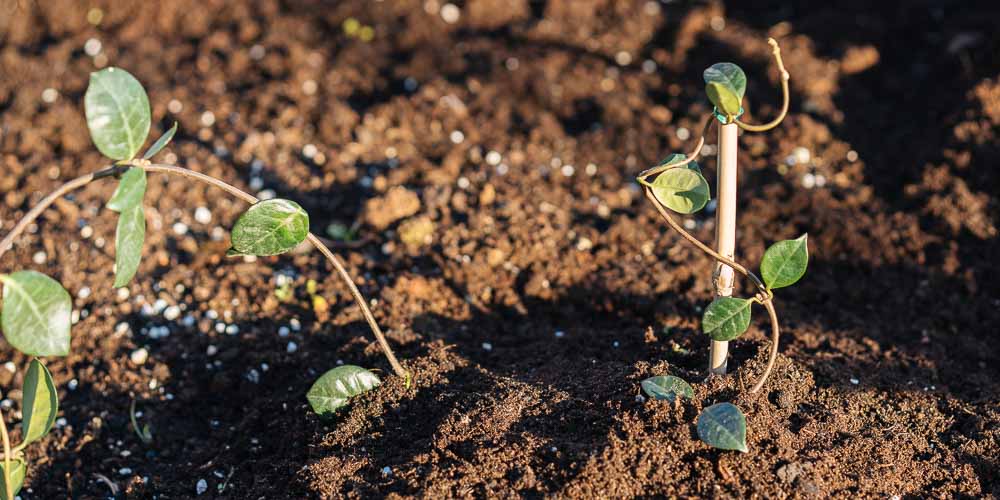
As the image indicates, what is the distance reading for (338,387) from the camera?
72.9 inches

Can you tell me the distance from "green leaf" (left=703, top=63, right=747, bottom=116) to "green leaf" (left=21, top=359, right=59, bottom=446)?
125cm

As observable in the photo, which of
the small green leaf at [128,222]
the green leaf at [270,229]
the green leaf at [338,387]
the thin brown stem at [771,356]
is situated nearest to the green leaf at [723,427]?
the thin brown stem at [771,356]

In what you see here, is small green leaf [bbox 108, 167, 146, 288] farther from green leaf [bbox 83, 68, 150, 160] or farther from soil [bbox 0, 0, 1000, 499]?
soil [bbox 0, 0, 1000, 499]

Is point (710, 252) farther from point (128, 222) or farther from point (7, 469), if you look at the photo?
point (7, 469)

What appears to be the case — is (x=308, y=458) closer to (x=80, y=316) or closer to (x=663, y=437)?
(x=663, y=437)

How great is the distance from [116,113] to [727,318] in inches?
44.2

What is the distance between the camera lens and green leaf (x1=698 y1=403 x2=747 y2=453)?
1542 millimetres

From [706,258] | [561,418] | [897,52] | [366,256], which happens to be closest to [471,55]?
[366,256]

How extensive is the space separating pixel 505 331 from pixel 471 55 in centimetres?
135

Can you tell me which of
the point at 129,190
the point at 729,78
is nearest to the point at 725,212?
the point at 729,78

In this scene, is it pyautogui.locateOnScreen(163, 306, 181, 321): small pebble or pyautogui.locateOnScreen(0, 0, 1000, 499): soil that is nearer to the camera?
pyautogui.locateOnScreen(0, 0, 1000, 499): soil

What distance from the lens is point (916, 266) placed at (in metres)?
2.45

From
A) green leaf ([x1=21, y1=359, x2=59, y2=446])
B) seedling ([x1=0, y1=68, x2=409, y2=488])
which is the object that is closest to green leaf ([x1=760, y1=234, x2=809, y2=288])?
seedling ([x1=0, y1=68, x2=409, y2=488])

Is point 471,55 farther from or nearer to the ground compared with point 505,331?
farther from the ground
